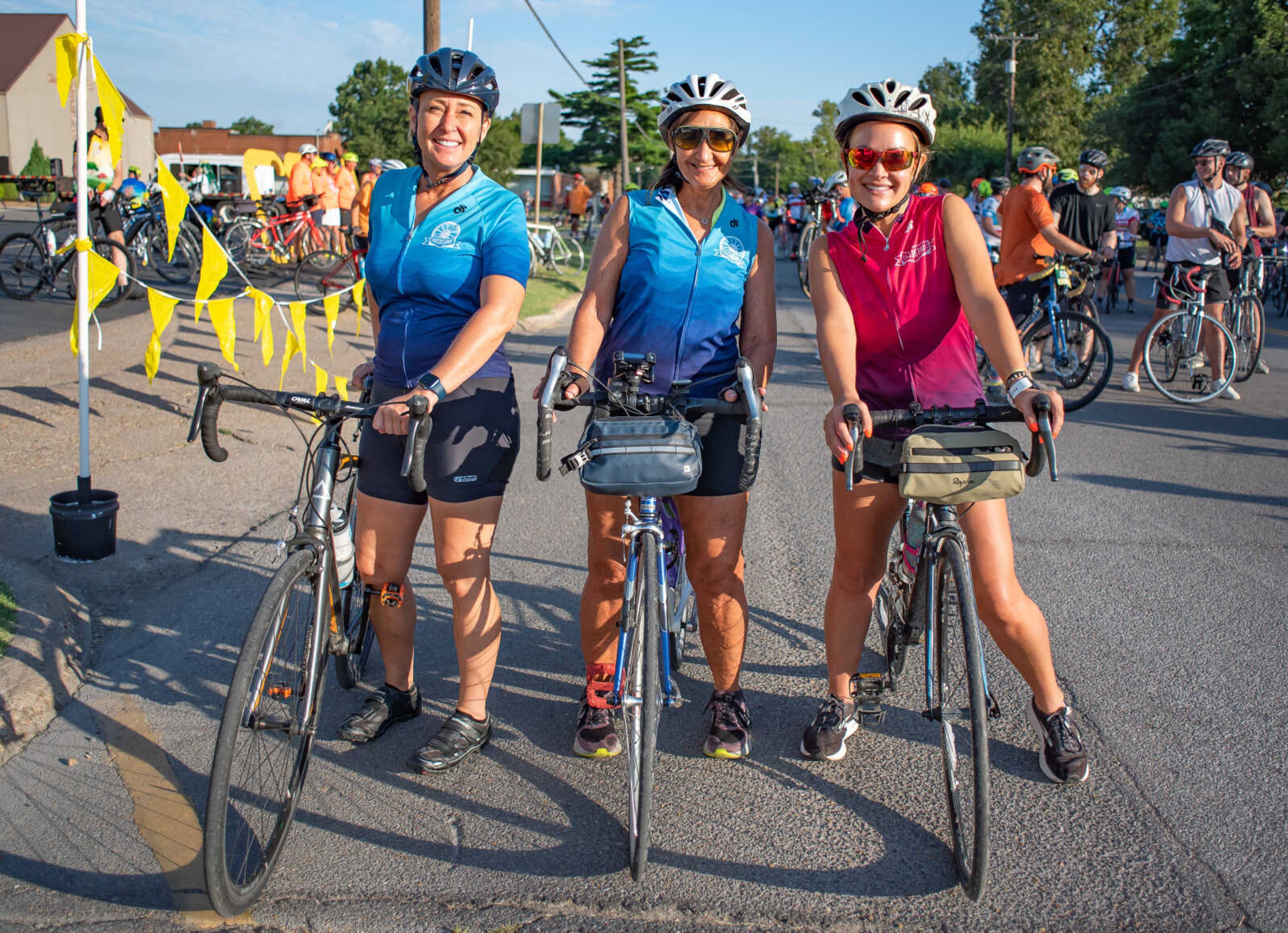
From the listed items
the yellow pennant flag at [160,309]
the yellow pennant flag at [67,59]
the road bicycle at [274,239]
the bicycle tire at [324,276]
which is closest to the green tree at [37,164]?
the road bicycle at [274,239]

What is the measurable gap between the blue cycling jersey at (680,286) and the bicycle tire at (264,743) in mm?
1216

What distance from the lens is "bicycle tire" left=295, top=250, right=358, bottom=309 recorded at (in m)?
14.4

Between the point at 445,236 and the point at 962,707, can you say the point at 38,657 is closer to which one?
the point at 445,236

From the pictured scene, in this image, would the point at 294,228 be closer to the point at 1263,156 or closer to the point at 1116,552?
the point at 1116,552

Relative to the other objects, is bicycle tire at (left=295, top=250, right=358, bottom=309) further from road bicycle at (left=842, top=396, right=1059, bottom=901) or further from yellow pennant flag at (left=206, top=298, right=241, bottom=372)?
road bicycle at (left=842, top=396, right=1059, bottom=901)

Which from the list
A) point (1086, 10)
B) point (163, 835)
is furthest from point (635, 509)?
point (1086, 10)

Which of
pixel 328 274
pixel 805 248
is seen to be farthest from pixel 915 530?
pixel 805 248

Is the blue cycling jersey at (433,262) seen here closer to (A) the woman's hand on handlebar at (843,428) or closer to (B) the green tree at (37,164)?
(A) the woman's hand on handlebar at (843,428)

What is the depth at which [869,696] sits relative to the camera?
345cm

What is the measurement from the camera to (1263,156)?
4034 centimetres

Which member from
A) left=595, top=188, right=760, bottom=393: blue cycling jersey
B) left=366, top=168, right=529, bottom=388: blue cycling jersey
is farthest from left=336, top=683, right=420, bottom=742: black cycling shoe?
left=595, top=188, right=760, bottom=393: blue cycling jersey

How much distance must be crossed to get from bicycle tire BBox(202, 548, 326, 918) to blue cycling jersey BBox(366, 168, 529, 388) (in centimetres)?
76

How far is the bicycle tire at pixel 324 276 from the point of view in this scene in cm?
1437

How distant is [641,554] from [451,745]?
3.20ft
